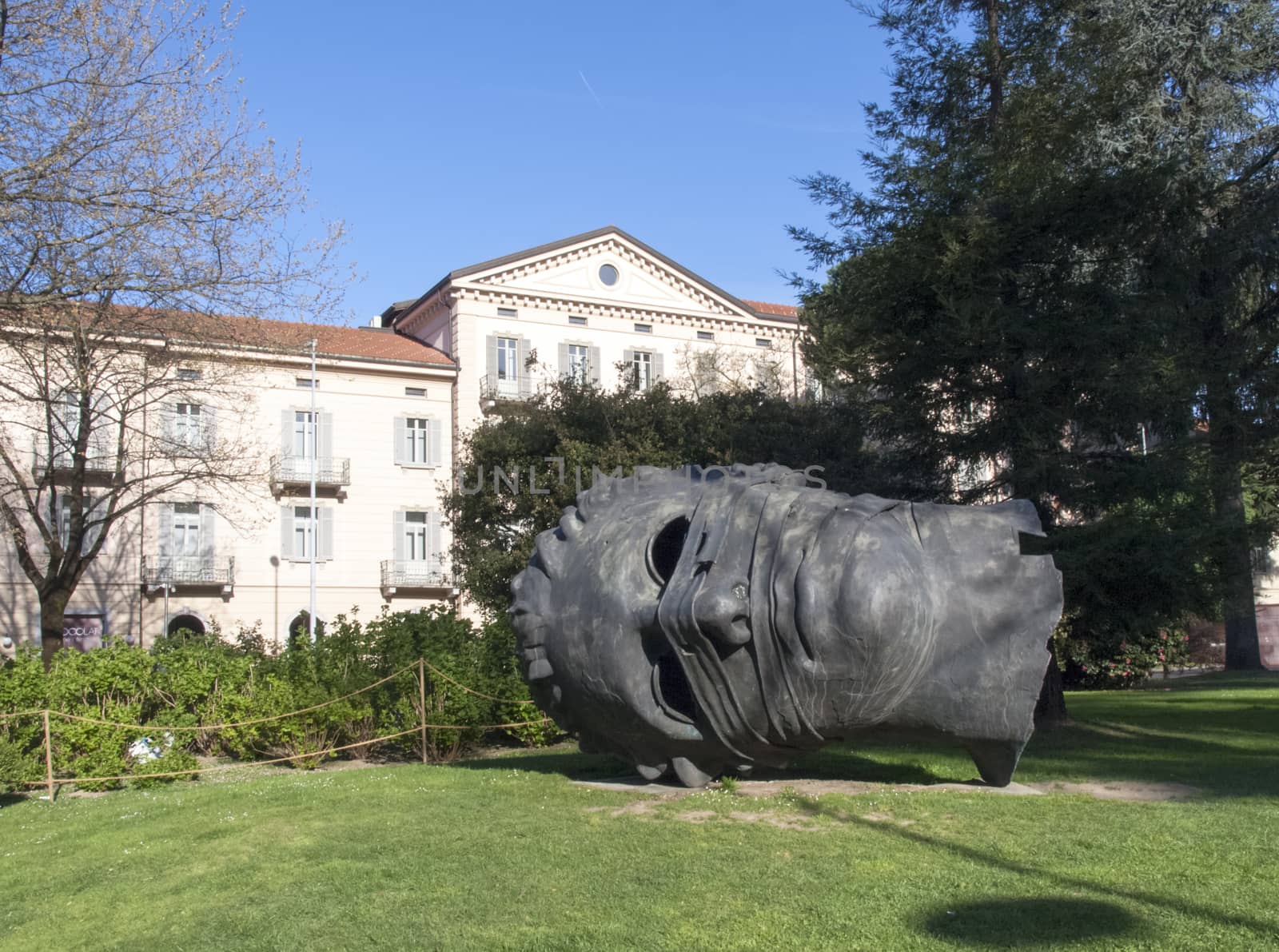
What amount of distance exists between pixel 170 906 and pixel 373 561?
3463cm

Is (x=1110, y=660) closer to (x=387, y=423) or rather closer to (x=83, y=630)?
(x=387, y=423)

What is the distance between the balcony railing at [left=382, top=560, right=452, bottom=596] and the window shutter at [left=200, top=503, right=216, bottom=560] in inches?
237

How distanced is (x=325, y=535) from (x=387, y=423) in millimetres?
4821

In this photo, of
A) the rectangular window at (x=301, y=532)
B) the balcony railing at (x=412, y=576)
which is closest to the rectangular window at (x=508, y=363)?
the balcony railing at (x=412, y=576)

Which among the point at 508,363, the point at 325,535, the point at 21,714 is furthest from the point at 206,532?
the point at 21,714

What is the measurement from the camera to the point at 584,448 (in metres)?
26.7

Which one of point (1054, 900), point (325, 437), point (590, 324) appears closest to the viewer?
point (1054, 900)

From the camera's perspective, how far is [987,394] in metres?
15.4

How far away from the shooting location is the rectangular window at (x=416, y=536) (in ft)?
137

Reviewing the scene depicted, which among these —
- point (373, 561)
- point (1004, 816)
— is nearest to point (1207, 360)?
point (1004, 816)

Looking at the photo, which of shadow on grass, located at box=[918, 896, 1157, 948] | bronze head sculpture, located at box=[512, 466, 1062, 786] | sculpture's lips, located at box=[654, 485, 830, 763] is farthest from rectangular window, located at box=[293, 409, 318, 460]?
shadow on grass, located at box=[918, 896, 1157, 948]

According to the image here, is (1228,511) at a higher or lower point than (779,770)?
higher

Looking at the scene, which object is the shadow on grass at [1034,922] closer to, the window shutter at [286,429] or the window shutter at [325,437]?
the window shutter at [286,429]

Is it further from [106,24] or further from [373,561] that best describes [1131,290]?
[373,561]
